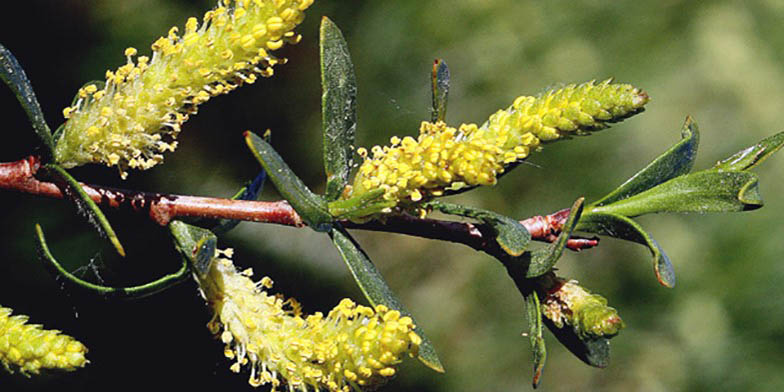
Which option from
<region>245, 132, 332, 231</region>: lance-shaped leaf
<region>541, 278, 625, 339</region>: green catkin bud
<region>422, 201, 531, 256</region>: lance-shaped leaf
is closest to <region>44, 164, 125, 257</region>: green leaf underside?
<region>245, 132, 332, 231</region>: lance-shaped leaf

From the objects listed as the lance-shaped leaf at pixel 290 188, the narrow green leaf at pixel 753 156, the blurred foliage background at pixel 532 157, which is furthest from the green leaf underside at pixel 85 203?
the blurred foliage background at pixel 532 157

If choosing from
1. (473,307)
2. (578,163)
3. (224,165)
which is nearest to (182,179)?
(224,165)

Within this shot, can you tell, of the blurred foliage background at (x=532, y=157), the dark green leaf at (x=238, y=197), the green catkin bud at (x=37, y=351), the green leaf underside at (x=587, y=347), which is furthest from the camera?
the blurred foliage background at (x=532, y=157)

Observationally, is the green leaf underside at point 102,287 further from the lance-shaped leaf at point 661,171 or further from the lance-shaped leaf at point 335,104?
the lance-shaped leaf at point 661,171

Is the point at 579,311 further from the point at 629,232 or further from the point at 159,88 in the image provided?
the point at 159,88

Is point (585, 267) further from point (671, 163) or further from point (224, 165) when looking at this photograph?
point (671, 163)

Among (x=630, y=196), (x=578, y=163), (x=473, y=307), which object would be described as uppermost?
(x=630, y=196)

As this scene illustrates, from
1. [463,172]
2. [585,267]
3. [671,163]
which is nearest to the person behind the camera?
[463,172]
